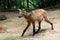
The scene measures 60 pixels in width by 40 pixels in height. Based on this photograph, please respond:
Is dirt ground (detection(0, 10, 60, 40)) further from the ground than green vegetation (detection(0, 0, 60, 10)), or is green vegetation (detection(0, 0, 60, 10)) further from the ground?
green vegetation (detection(0, 0, 60, 10))

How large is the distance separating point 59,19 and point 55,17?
2.01 feet

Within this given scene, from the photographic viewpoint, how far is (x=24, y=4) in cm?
1319

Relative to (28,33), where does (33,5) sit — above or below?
above

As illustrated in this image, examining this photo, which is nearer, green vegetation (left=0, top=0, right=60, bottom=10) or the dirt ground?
the dirt ground

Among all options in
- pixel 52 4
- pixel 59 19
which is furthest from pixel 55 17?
pixel 52 4

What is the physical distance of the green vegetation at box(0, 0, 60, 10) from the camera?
13109 mm

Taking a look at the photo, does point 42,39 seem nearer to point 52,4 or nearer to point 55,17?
point 55,17

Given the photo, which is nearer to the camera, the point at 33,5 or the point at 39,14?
the point at 39,14

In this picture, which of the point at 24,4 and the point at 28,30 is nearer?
the point at 28,30

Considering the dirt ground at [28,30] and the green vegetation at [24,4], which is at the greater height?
the green vegetation at [24,4]

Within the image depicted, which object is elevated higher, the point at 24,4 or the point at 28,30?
the point at 24,4

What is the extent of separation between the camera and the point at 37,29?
866cm

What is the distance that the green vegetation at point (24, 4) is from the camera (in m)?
13.1

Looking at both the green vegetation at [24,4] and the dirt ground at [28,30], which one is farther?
the green vegetation at [24,4]
